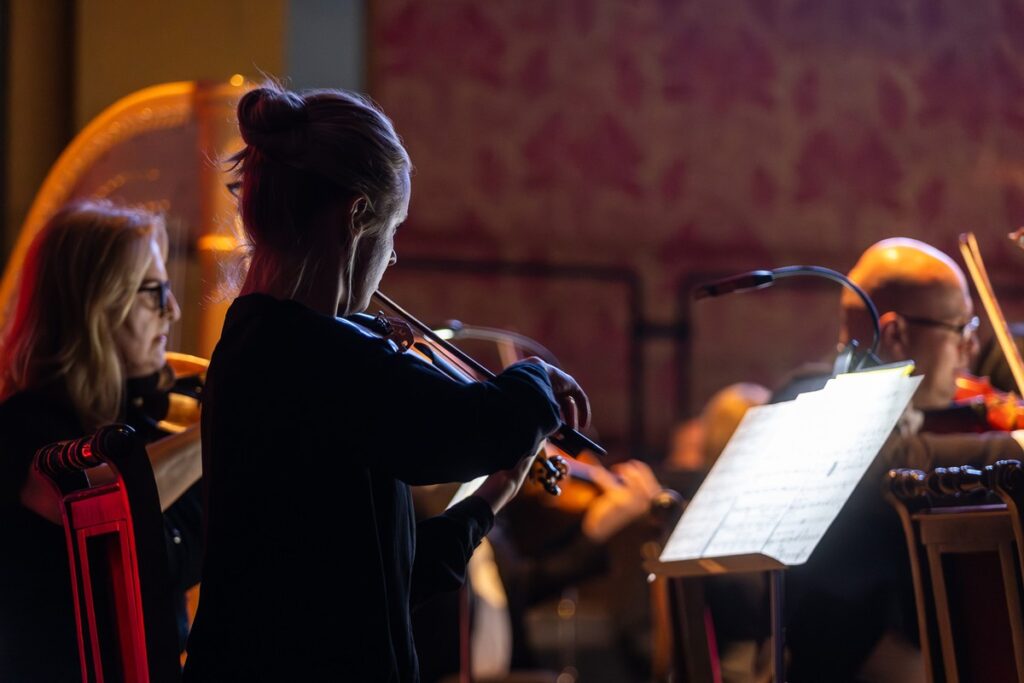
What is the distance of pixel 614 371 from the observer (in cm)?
567

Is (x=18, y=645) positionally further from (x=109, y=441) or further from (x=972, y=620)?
(x=972, y=620)

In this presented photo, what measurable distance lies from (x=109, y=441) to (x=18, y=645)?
64 cm

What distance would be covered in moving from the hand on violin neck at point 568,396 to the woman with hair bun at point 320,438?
0.09ft

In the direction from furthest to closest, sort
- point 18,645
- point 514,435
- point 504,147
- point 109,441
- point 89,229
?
1. point 504,147
2. point 89,229
3. point 18,645
4. point 109,441
5. point 514,435

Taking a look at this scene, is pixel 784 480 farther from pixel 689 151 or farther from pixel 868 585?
pixel 689 151

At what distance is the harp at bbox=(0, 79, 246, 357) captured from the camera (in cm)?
248

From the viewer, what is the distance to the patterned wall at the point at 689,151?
548cm

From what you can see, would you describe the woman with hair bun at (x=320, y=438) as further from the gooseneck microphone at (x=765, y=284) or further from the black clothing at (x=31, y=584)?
the gooseneck microphone at (x=765, y=284)

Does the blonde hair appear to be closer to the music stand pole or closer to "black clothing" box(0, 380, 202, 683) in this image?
"black clothing" box(0, 380, 202, 683)

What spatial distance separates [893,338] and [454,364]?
1398 mm

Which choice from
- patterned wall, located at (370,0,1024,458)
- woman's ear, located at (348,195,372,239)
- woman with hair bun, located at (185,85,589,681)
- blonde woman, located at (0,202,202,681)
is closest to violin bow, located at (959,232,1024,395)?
woman with hair bun, located at (185,85,589,681)

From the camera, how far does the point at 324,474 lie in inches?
54.0

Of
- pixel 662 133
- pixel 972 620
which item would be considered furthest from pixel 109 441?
pixel 662 133

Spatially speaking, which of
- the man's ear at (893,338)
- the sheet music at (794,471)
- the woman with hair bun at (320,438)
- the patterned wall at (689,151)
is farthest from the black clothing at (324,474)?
the patterned wall at (689,151)
